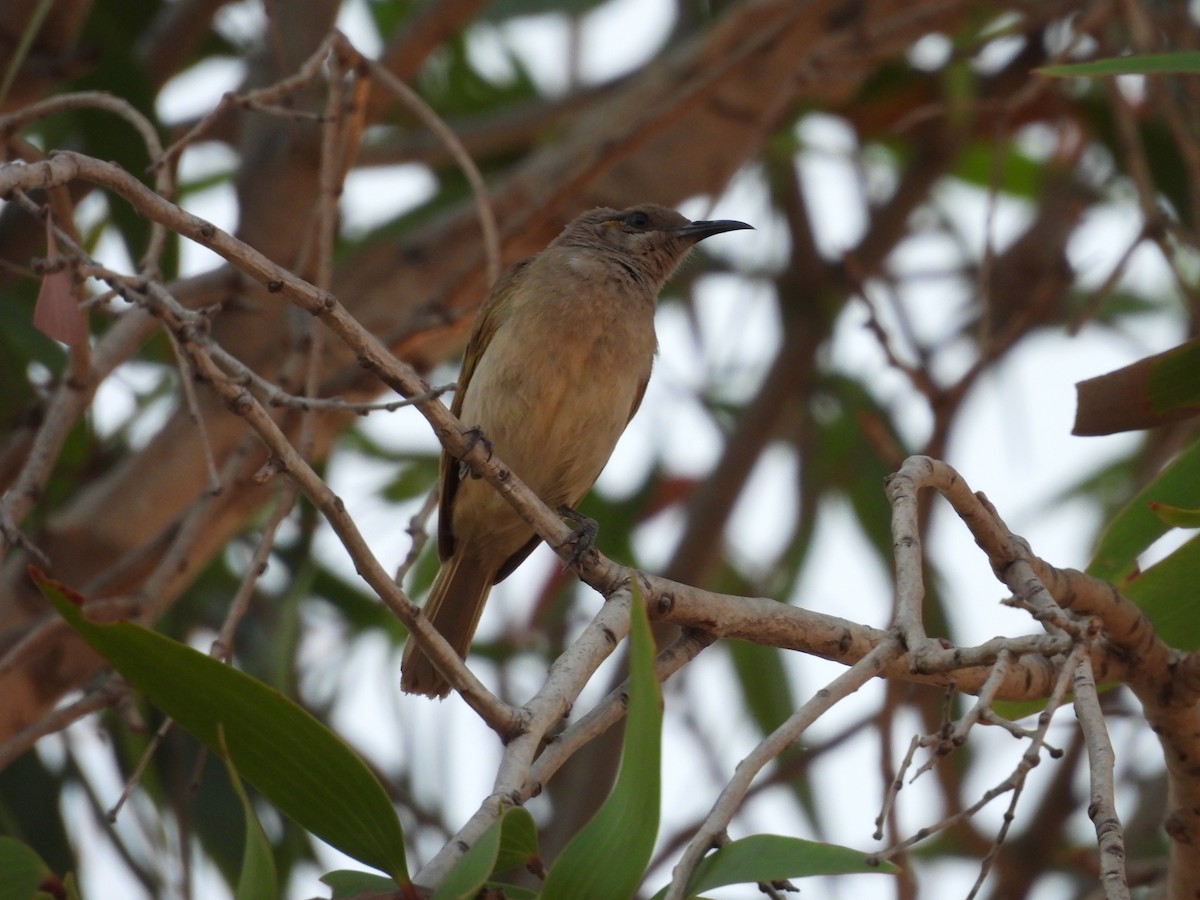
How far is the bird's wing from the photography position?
439cm

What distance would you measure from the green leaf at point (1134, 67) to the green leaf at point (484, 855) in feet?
5.01

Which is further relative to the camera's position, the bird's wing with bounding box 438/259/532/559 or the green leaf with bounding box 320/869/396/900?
the bird's wing with bounding box 438/259/532/559

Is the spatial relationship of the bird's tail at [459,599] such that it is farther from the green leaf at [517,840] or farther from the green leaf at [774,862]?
the green leaf at [774,862]

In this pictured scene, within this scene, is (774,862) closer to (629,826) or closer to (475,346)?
(629,826)

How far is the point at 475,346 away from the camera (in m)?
4.57

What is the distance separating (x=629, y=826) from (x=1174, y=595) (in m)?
1.47

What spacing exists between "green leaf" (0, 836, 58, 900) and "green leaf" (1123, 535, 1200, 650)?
1.92 m

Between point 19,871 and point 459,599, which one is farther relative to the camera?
point 459,599

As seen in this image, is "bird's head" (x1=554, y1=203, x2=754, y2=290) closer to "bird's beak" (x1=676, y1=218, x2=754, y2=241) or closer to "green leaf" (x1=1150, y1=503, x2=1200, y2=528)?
"bird's beak" (x1=676, y1=218, x2=754, y2=241)

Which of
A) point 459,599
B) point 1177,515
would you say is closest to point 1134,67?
point 1177,515

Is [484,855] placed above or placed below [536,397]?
below

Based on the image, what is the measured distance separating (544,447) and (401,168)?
5.86ft

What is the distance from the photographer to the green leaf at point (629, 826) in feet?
5.79

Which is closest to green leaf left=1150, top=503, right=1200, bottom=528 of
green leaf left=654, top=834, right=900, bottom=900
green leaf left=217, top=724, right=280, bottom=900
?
green leaf left=654, top=834, right=900, bottom=900
